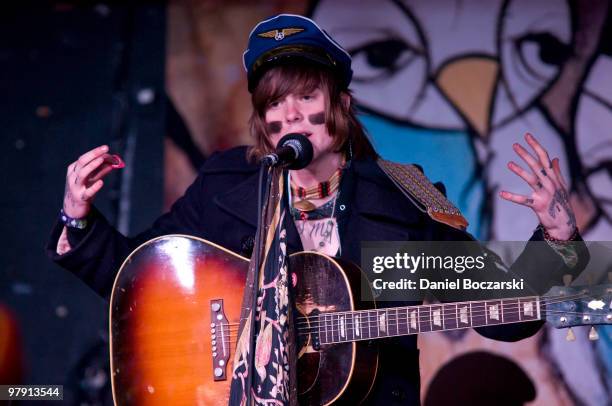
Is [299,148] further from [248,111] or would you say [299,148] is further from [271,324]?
[248,111]

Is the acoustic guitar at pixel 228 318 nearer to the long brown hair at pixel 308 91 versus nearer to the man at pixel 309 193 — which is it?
the man at pixel 309 193

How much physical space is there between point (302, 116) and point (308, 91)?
8 cm

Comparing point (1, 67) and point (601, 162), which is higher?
point (1, 67)

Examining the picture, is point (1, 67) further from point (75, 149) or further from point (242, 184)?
point (242, 184)

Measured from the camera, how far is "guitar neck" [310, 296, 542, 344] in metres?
2.46

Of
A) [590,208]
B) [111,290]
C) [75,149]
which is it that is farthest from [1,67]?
[590,208]

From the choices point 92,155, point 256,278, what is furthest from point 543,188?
point 92,155

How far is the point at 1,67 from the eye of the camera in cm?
443

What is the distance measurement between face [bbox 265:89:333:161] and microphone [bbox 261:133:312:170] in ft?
1.38

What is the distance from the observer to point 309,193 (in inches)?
115

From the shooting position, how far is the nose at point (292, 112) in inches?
111

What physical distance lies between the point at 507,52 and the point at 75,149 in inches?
83.9

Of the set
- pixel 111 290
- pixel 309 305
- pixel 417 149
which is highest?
pixel 417 149

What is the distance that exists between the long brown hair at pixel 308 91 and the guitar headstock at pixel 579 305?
908 millimetres
